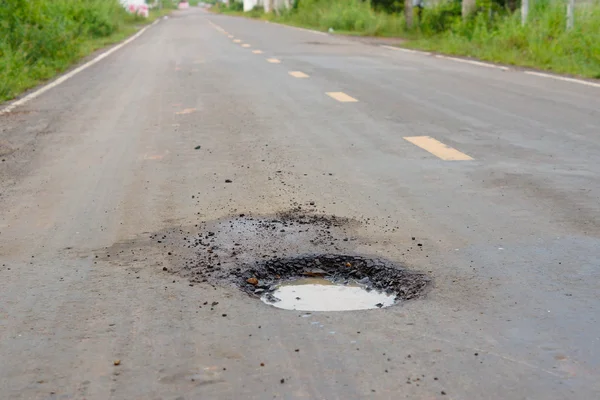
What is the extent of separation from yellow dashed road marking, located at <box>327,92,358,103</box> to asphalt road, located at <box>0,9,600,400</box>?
33 cm

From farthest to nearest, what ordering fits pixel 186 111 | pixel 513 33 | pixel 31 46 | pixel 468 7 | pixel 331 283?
pixel 468 7
pixel 513 33
pixel 31 46
pixel 186 111
pixel 331 283

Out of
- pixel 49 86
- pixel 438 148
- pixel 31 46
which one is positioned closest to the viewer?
pixel 438 148

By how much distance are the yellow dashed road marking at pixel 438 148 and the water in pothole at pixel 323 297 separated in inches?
131

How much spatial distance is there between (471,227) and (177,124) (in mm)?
5020

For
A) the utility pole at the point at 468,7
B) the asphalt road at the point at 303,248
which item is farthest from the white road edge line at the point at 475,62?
the asphalt road at the point at 303,248

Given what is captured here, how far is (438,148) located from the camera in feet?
25.8

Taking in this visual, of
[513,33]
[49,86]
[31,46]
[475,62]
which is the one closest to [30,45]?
[31,46]

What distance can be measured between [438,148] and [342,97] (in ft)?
13.5

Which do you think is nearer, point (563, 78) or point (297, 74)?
point (563, 78)

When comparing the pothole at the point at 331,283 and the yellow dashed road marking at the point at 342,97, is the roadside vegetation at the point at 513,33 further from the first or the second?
the pothole at the point at 331,283

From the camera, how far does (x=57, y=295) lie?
4066mm

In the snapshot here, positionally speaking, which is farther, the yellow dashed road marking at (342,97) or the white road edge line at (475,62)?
the white road edge line at (475,62)

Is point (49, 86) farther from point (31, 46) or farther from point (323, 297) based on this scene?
point (323, 297)

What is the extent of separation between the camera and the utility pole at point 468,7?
25.6m
